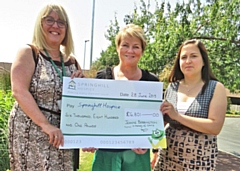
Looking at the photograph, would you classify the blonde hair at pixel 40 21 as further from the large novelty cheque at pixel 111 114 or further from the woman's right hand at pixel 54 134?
the woman's right hand at pixel 54 134

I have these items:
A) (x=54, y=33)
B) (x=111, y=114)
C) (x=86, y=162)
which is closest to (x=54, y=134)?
(x=111, y=114)

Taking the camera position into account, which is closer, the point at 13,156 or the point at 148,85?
the point at 13,156

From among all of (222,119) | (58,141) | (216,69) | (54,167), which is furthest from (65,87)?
(216,69)

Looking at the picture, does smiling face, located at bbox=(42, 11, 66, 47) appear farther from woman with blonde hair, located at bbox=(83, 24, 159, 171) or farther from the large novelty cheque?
woman with blonde hair, located at bbox=(83, 24, 159, 171)

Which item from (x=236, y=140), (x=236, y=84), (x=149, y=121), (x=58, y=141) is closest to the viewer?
(x=58, y=141)

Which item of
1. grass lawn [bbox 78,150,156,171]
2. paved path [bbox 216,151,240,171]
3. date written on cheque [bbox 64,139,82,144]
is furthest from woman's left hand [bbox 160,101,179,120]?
paved path [bbox 216,151,240,171]

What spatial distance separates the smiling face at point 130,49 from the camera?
227 centimetres

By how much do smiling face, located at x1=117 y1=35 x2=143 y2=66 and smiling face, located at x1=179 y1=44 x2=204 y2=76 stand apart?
38 cm

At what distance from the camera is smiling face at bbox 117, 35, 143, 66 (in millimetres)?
2268

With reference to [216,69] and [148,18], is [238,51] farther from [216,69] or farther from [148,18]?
[148,18]

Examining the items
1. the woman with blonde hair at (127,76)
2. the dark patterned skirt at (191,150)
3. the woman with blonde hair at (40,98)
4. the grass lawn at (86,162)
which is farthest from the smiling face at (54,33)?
the grass lawn at (86,162)

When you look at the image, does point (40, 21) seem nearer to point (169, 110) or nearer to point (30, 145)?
point (30, 145)

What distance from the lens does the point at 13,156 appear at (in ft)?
6.77

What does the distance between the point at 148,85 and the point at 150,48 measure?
4253 mm
